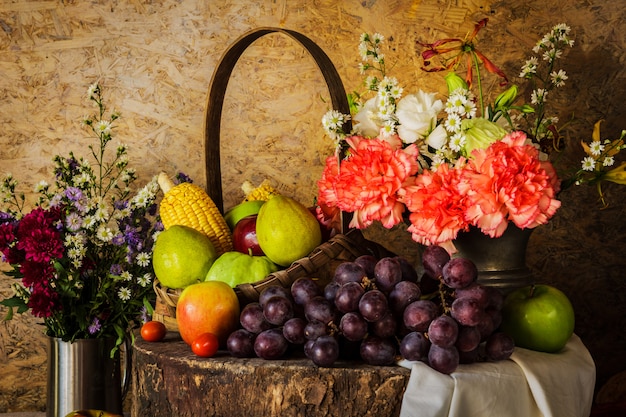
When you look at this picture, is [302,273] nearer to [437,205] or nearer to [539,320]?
[437,205]

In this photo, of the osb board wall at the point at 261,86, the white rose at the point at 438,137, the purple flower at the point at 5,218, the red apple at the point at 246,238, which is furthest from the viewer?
the osb board wall at the point at 261,86

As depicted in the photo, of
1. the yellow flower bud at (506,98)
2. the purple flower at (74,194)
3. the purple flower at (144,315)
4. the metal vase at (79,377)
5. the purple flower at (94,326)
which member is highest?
the yellow flower bud at (506,98)

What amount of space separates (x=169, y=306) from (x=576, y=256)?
1.08 metres

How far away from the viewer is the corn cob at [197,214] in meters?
1.45

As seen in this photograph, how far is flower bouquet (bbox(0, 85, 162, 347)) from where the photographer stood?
1.43 meters

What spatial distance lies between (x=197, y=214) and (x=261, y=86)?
0.52 metres

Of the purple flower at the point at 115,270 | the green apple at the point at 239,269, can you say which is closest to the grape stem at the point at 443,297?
the green apple at the point at 239,269

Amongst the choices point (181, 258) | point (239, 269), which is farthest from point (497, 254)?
point (181, 258)

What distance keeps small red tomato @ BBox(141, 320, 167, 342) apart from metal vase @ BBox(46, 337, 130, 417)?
39 cm

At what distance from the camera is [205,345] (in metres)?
1.10

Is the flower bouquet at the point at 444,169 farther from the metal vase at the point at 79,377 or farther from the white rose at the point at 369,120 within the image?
the metal vase at the point at 79,377

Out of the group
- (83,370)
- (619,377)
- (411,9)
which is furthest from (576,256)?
(83,370)

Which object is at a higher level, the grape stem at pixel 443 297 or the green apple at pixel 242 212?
the green apple at pixel 242 212

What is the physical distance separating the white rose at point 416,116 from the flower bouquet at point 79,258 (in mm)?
621
